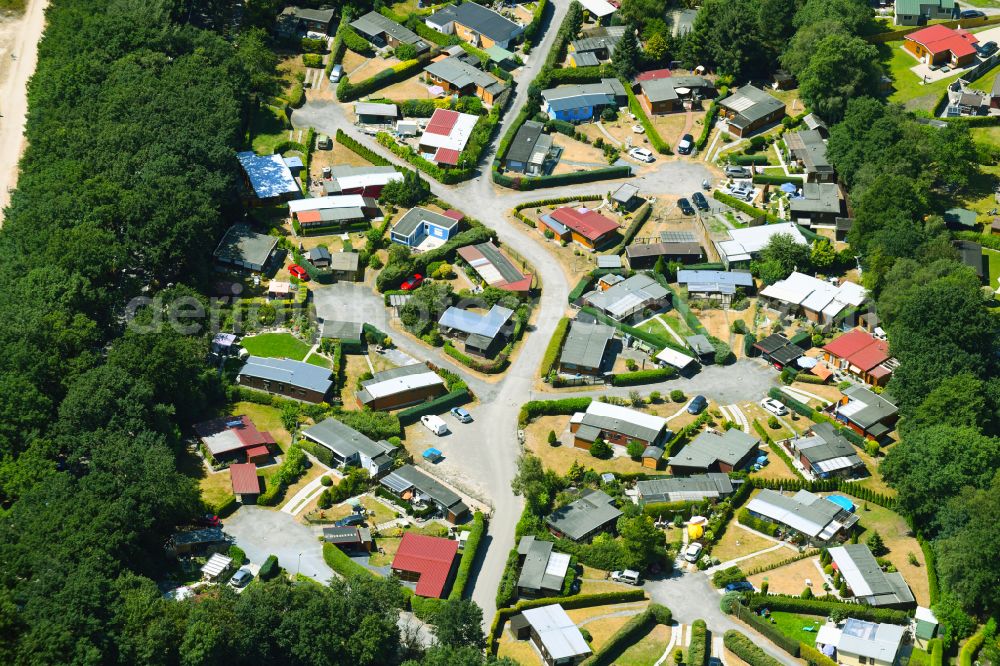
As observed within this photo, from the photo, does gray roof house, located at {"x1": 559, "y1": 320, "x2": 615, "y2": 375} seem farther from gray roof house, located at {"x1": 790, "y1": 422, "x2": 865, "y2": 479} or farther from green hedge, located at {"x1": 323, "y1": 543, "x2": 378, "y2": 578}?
green hedge, located at {"x1": 323, "y1": 543, "x2": 378, "y2": 578}

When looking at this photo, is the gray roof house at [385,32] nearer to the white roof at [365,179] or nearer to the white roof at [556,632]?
the white roof at [365,179]

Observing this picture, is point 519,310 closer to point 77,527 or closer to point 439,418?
point 439,418

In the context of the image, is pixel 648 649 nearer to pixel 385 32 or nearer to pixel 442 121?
pixel 442 121

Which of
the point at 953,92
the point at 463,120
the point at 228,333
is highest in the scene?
the point at 953,92

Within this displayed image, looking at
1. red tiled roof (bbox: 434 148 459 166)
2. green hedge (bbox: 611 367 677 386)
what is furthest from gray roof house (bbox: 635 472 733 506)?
red tiled roof (bbox: 434 148 459 166)

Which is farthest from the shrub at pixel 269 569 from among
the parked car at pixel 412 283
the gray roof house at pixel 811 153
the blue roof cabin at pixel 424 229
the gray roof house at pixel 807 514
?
the gray roof house at pixel 811 153

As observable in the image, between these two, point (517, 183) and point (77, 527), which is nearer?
point (77, 527)

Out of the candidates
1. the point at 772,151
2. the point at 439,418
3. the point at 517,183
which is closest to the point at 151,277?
the point at 439,418
